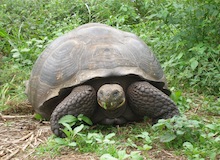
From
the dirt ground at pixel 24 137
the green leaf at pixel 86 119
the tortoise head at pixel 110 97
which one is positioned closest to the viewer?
the dirt ground at pixel 24 137

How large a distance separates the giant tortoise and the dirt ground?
0.20m

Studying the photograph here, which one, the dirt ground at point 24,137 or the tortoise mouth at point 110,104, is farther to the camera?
the tortoise mouth at point 110,104

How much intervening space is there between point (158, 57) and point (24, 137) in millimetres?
2559

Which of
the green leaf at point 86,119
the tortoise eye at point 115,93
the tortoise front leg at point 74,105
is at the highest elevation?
the tortoise eye at point 115,93

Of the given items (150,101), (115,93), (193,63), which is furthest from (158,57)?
(115,93)

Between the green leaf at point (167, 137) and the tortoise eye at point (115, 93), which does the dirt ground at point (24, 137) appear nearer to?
the green leaf at point (167, 137)

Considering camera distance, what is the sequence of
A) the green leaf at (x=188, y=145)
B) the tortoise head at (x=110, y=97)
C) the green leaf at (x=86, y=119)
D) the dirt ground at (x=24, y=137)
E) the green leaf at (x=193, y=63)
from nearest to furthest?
the green leaf at (x=188, y=145) < the dirt ground at (x=24, y=137) < the tortoise head at (x=110, y=97) < the green leaf at (x=86, y=119) < the green leaf at (x=193, y=63)

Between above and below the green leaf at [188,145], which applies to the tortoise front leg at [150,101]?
above

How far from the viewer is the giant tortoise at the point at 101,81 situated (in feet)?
11.4

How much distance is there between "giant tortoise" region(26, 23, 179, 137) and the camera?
3477 millimetres

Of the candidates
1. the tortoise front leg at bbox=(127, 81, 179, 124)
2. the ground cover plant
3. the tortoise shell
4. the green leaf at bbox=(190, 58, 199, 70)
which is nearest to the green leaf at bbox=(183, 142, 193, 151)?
the ground cover plant

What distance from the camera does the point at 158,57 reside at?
5672mm

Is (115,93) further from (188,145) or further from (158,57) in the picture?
(158,57)

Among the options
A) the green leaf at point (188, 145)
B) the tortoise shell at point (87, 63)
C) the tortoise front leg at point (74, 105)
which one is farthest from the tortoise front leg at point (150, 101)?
the green leaf at point (188, 145)
